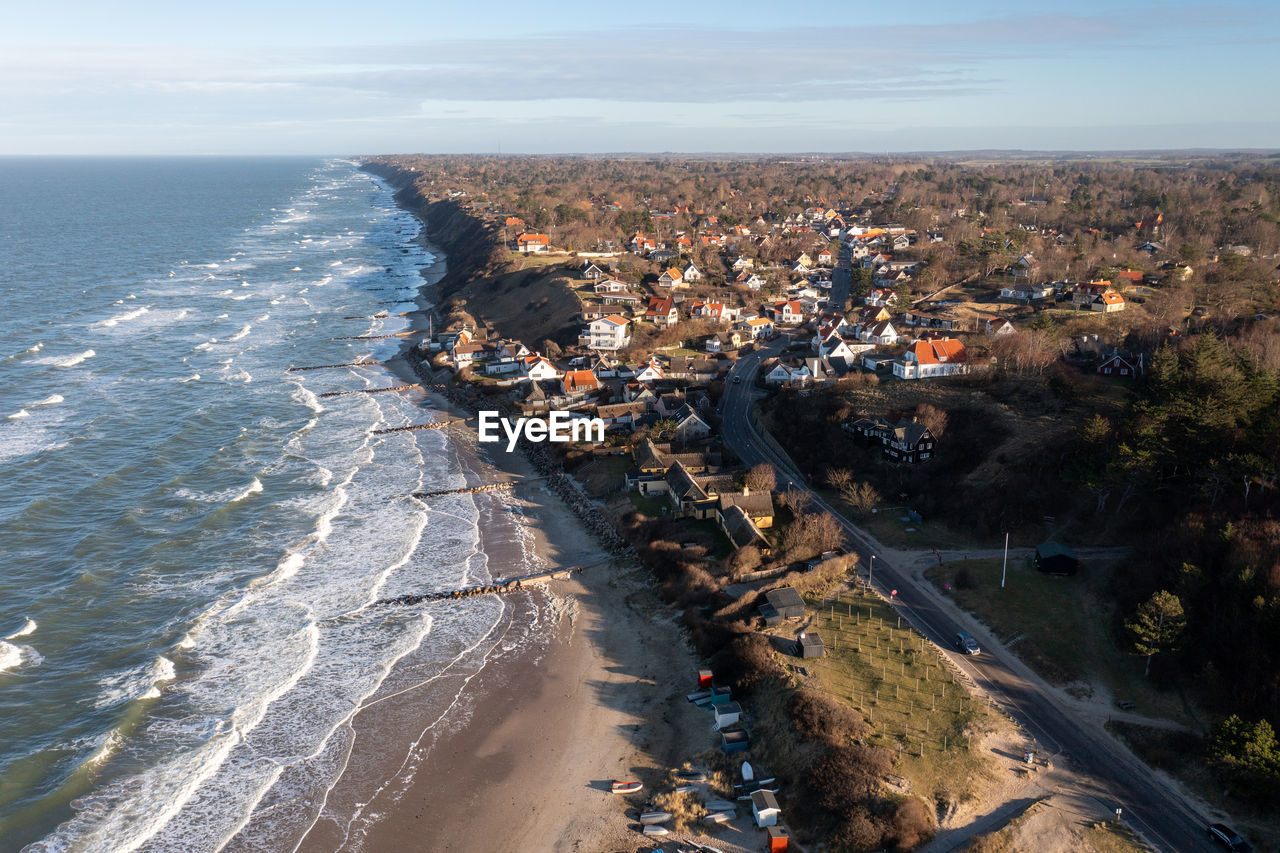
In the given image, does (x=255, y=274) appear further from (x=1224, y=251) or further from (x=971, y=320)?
(x=1224, y=251)

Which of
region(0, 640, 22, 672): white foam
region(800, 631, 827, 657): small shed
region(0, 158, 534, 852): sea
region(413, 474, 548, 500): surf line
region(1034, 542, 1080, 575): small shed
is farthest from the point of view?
region(413, 474, 548, 500): surf line

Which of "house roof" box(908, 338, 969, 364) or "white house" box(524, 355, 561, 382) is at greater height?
"house roof" box(908, 338, 969, 364)

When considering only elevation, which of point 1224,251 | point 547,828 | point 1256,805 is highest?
point 1224,251

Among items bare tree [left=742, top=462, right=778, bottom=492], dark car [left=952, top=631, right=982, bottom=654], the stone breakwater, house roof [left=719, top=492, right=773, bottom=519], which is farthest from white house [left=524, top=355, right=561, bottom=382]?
dark car [left=952, top=631, right=982, bottom=654]

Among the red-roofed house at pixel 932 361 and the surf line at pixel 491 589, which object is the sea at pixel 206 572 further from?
the red-roofed house at pixel 932 361

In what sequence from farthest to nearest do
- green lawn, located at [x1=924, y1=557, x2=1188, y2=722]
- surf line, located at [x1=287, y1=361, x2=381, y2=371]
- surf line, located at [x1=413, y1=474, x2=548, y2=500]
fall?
surf line, located at [x1=287, y1=361, x2=381, y2=371]
surf line, located at [x1=413, y1=474, x2=548, y2=500]
green lawn, located at [x1=924, y1=557, x2=1188, y2=722]

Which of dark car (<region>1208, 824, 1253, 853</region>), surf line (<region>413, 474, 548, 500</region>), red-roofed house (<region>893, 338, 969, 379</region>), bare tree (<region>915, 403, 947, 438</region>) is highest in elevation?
red-roofed house (<region>893, 338, 969, 379</region>)

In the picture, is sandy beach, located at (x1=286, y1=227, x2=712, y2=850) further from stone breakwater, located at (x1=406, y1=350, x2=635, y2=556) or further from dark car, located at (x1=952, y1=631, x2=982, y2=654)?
dark car, located at (x1=952, y1=631, x2=982, y2=654)

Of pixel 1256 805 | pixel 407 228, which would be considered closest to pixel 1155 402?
pixel 1256 805
